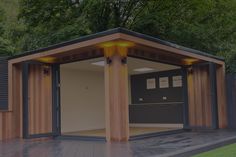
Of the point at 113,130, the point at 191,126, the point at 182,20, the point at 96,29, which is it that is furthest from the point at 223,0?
the point at 113,130

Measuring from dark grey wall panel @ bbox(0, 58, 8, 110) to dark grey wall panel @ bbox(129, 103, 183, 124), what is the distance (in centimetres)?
536

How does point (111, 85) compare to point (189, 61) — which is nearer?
point (111, 85)

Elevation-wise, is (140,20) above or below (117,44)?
above

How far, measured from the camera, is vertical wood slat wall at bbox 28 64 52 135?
9.46 metres

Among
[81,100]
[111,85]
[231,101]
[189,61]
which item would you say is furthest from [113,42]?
[231,101]

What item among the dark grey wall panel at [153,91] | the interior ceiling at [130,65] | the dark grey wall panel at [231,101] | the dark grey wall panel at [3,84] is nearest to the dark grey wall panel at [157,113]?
the dark grey wall panel at [153,91]

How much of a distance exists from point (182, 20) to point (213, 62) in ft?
24.3

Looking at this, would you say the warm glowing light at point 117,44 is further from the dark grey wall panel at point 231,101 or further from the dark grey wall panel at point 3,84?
the dark grey wall panel at point 231,101

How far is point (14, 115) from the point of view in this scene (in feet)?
31.4

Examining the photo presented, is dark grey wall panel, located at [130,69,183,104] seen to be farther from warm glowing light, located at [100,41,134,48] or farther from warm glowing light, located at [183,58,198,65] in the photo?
warm glowing light, located at [100,41,134,48]

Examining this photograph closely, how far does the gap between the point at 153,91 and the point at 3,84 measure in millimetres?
5658

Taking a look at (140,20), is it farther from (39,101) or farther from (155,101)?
(39,101)

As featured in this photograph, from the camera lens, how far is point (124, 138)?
310 inches

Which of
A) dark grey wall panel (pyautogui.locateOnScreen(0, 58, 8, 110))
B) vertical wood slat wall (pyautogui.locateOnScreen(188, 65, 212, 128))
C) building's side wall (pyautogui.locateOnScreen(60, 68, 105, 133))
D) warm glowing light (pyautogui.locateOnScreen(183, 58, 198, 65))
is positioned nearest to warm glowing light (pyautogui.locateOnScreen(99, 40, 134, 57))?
building's side wall (pyautogui.locateOnScreen(60, 68, 105, 133))
